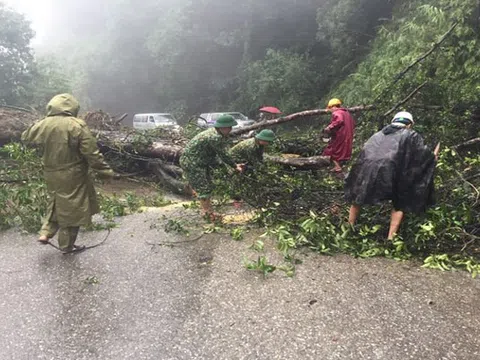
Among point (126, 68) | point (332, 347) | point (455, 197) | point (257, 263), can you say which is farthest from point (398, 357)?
point (126, 68)

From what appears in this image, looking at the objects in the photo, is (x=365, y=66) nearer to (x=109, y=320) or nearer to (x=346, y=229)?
(x=346, y=229)

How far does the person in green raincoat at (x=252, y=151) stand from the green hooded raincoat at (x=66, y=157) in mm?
1921

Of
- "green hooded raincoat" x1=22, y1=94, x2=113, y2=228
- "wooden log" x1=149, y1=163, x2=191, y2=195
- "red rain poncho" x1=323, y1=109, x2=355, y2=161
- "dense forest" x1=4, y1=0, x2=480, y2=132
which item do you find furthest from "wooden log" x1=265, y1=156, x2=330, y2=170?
"green hooded raincoat" x1=22, y1=94, x2=113, y2=228

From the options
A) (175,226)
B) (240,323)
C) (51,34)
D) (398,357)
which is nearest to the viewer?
(398,357)

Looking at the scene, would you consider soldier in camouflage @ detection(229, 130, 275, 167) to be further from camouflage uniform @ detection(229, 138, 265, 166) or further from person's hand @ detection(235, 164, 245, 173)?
person's hand @ detection(235, 164, 245, 173)

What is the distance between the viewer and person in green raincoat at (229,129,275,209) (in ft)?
17.5

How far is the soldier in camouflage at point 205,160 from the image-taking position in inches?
201

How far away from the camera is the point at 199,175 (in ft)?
16.9

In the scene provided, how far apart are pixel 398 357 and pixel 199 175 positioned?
3271 mm

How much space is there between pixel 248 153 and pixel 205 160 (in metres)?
0.69

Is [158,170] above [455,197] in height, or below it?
below

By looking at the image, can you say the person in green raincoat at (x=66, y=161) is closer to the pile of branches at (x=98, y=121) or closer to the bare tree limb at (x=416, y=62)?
the bare tree limb at (x=416, y=62)

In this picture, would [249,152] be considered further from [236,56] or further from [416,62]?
[236,56]

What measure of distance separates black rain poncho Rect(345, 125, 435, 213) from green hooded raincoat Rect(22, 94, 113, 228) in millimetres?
2567
